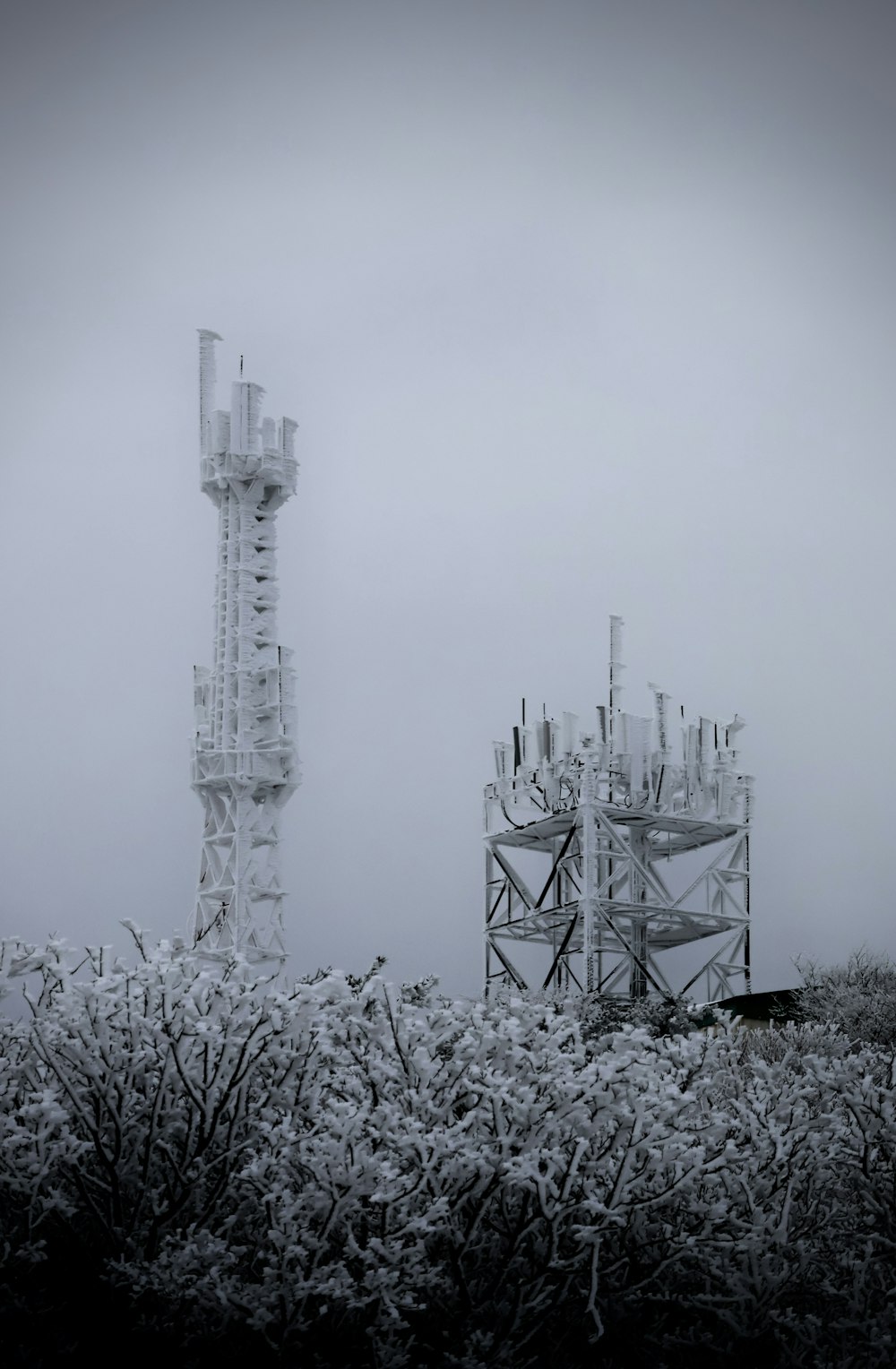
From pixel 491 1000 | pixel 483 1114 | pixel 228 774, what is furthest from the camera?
pixel 228 774

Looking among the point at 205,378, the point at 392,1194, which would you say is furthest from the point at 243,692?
the point at 392,1194

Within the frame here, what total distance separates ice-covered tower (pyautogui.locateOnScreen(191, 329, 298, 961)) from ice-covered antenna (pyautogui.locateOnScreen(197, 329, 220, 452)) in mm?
33

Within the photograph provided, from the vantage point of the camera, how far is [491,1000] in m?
25.8

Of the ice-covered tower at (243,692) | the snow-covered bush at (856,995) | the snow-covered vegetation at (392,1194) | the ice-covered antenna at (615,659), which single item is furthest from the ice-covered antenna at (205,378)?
the snow-covered vegetation at (392,1194)

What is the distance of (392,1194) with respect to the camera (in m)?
11.1

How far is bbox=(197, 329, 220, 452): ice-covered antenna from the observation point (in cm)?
3641

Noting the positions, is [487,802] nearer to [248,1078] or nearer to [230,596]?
[230,596]

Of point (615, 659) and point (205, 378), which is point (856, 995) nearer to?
point (615, 659)

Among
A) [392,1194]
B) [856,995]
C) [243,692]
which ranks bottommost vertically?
[856,995]

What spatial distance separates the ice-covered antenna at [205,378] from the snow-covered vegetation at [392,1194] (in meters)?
24.4

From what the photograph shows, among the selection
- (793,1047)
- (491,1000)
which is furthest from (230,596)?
(793,1047)

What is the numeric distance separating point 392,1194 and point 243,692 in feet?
80.2

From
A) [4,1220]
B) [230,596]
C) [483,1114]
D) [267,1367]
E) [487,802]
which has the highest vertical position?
[230,596]

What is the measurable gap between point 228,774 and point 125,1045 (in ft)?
70.6
